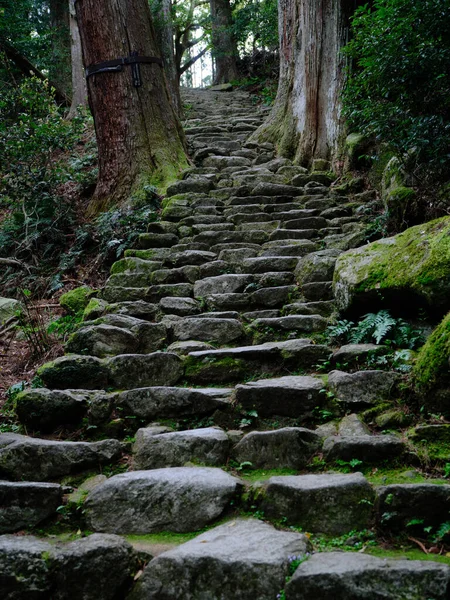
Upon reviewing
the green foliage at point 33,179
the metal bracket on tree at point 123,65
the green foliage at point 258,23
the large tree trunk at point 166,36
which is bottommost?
the green foliage at point 33,179

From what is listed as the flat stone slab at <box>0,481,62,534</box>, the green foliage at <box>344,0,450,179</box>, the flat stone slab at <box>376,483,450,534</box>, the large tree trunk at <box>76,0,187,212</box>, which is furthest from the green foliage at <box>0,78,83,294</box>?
the flat stone slab at <box>376,483,450,534</box>

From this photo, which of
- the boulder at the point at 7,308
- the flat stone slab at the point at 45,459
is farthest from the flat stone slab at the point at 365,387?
the boulder at the point at 7,308

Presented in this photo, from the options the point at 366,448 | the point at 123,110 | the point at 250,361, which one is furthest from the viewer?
the point at 123,110

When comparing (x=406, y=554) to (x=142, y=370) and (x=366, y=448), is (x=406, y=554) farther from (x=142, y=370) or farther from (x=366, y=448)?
(x=142, y=370)

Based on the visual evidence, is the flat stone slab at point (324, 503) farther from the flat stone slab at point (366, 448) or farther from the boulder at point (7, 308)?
the boulder at point (7, 308)

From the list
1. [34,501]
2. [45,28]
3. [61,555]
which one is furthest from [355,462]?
[45,28]

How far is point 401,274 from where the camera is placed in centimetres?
361

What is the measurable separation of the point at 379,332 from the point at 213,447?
56.6 inches

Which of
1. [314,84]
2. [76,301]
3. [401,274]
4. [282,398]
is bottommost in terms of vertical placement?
[282,398]

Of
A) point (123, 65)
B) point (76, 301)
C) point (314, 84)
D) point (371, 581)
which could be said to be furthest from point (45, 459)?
point (314, 84)

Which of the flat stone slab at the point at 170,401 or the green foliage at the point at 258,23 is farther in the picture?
the green foliage at the point at 258,23

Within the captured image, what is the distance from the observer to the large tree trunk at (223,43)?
67.1 feet

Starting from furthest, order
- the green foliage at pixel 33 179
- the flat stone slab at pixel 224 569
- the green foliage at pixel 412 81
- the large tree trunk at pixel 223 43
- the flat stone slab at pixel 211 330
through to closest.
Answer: the large tree trunk at pixel 223 43 < the green foliage at pixel 33 179 < the green foliage at pixel 412 81 < the flat stone slab at pixel 211 330 < the flat stone slab at pixel 224 569

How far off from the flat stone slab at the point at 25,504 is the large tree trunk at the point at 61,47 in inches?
659
